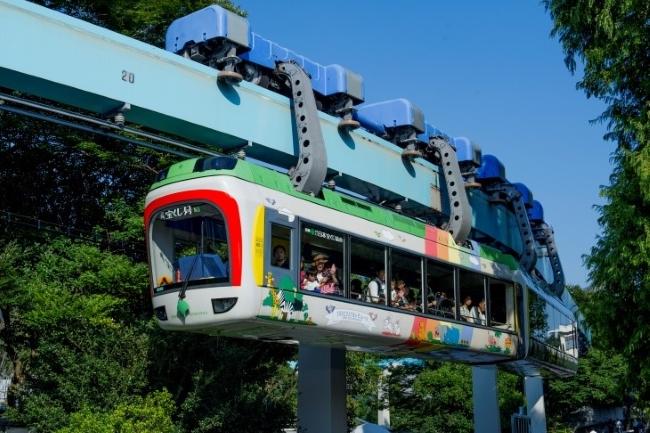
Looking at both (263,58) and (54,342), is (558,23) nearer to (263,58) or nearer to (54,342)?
(263,58)

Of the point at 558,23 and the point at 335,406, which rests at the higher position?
the point at 558,23

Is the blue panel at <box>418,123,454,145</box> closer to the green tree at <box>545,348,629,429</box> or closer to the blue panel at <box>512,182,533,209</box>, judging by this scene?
the blue panel at <box>512,182,533,209</box>

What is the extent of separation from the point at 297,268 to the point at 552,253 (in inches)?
556

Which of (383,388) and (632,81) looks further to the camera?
(383,388)

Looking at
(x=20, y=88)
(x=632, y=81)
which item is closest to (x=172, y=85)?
(x=20, y=88)

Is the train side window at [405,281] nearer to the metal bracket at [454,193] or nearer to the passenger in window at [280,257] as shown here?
the metal bracket at [454,193]

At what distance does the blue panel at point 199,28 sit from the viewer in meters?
11.5

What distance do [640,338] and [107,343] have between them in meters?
11.5

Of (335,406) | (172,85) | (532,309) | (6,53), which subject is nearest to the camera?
(6,53)

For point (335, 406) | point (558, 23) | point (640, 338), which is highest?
point (558, 23)

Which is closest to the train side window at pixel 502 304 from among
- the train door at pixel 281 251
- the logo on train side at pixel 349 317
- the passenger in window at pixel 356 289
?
the logo on train side at pixel 349 317

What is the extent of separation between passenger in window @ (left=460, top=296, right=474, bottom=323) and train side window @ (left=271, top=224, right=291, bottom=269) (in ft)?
15.2

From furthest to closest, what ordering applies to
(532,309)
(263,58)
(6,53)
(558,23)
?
(532,309) < (558,23) < (263,58) < (6,53)

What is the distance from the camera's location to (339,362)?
52.6 ft
